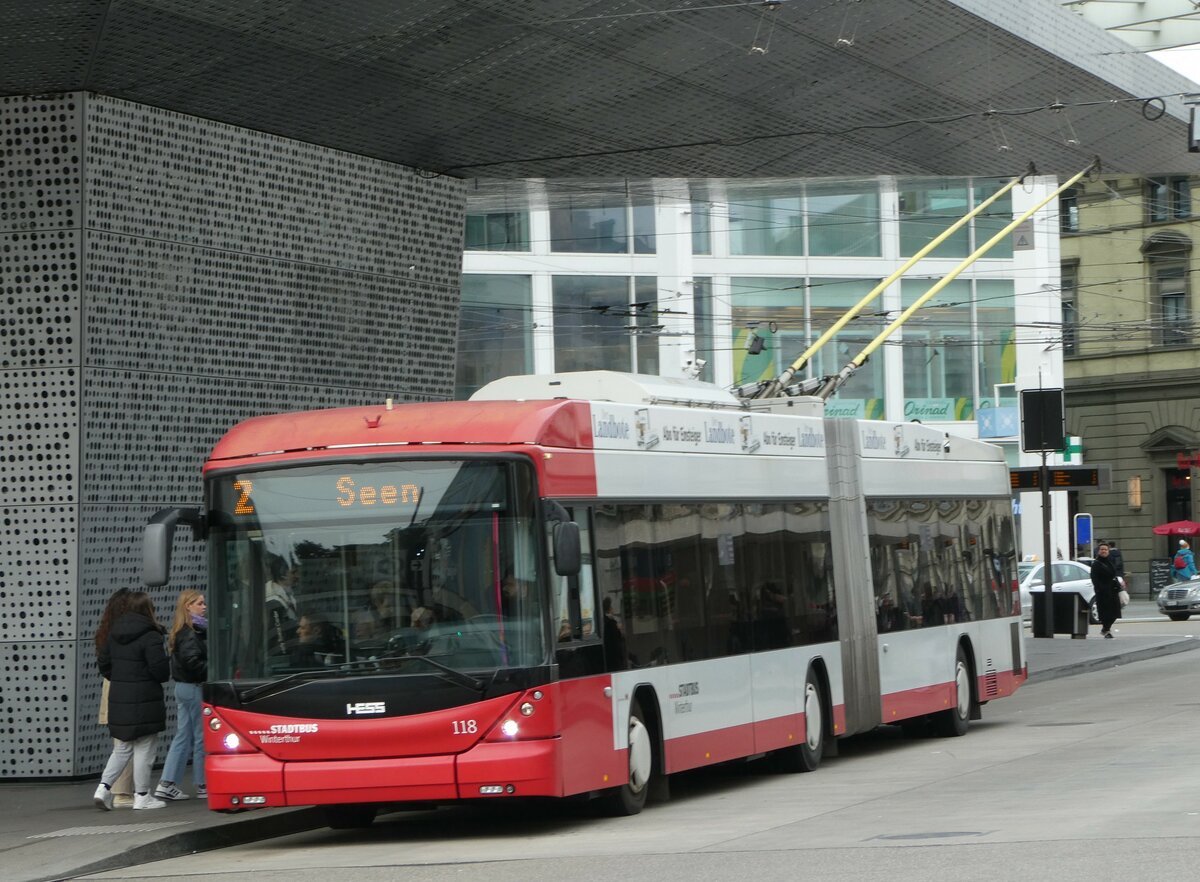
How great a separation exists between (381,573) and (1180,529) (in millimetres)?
50053

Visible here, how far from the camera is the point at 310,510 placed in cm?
1214

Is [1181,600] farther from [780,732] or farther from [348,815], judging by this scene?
[348,815]

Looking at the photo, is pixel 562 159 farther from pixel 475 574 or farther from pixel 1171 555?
pixel 1171 555

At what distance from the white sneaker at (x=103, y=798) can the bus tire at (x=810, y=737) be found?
201 inches

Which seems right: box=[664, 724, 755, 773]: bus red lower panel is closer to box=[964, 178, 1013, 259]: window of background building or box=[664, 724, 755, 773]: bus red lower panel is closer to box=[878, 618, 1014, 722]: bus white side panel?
box=[878, 618, 1014, 722]: bus white side panel

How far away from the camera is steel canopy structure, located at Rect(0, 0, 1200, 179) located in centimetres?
1520

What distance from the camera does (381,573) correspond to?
1189 centimetres

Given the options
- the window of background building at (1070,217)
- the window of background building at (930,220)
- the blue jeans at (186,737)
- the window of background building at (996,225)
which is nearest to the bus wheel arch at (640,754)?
the blue jeans at (186,737)

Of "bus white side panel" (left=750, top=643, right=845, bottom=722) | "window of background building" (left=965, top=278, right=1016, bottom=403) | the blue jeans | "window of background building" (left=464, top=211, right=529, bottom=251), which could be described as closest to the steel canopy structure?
the blue jeans

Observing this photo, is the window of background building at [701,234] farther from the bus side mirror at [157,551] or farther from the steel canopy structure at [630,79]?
the bus side mirror at [157,551]

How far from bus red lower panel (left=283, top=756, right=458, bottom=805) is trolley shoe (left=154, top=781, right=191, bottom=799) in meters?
2.80

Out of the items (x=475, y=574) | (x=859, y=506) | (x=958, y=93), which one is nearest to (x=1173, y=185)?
(x=958, y=93)

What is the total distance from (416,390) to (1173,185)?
4593 centimetres

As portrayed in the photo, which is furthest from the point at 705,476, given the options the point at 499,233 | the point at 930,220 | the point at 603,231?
the point at 930,220
